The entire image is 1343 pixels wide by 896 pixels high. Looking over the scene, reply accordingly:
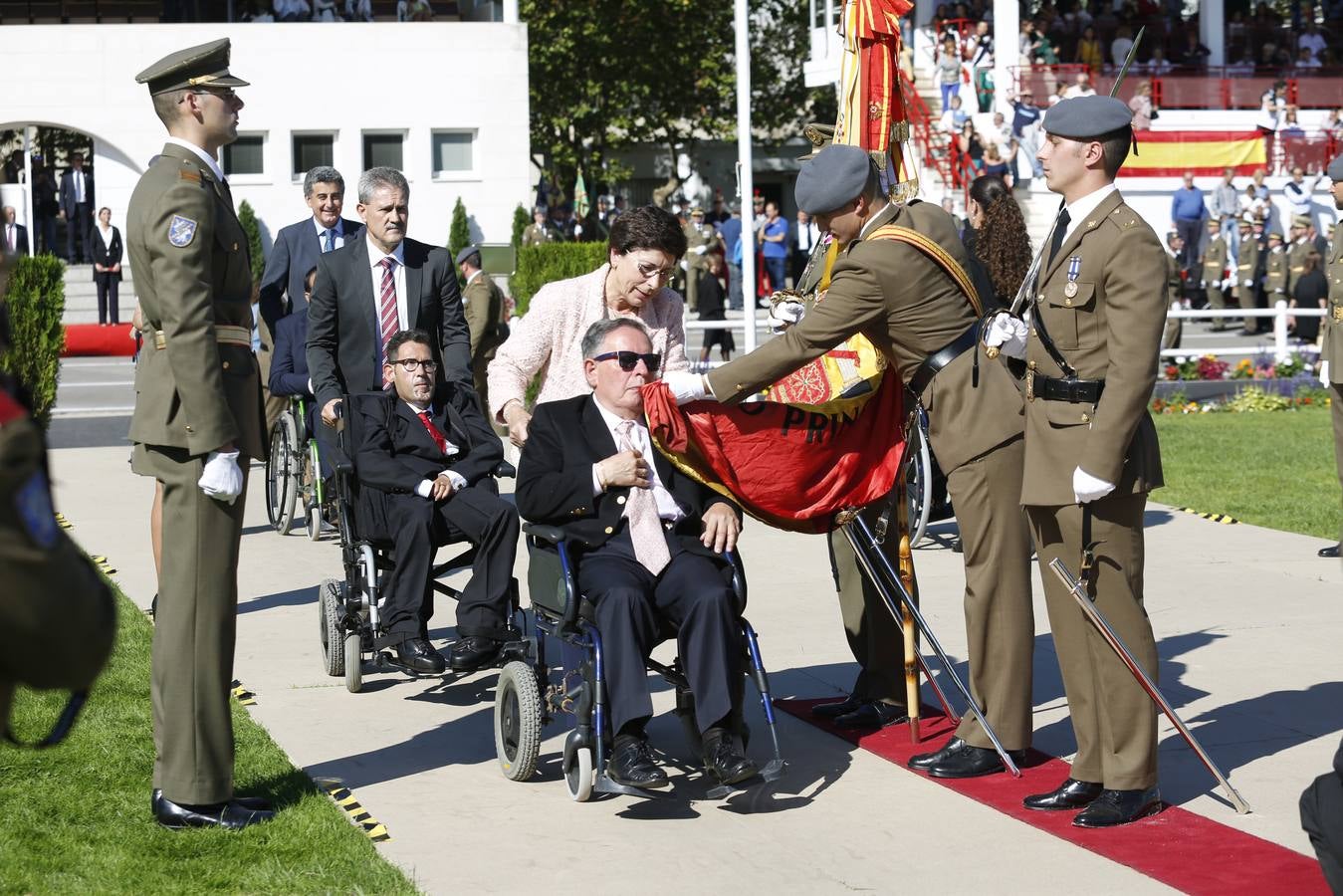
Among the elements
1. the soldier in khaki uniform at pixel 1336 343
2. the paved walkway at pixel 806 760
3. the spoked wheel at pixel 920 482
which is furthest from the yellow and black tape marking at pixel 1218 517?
the spoked wheel at pixel 920 482

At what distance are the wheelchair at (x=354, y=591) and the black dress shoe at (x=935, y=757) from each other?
1.77m

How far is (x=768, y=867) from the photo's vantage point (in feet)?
17.0

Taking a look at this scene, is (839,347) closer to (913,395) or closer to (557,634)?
(913,395)

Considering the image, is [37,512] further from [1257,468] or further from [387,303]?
[1257,468]

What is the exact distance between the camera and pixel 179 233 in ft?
17.8

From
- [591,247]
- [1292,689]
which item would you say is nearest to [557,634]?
[1292,689]

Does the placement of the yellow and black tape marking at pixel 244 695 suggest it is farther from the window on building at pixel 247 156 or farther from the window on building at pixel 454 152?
the window on building at pixel 454 152

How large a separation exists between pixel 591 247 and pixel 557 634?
47.4 ft

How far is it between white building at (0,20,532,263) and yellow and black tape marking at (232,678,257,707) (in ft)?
88.7

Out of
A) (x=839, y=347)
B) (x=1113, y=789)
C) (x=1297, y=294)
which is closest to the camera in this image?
(x=1113, y=789)

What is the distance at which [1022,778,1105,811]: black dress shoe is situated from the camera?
564cm

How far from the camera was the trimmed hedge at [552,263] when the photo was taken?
20078 mm

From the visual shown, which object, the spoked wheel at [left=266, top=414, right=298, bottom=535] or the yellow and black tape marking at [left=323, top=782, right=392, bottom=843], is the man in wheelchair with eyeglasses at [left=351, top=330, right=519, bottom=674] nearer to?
the yellow and black tape marking at [left=323, top=782, right=392, bottom=843]

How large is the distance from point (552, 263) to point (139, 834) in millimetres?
15299
